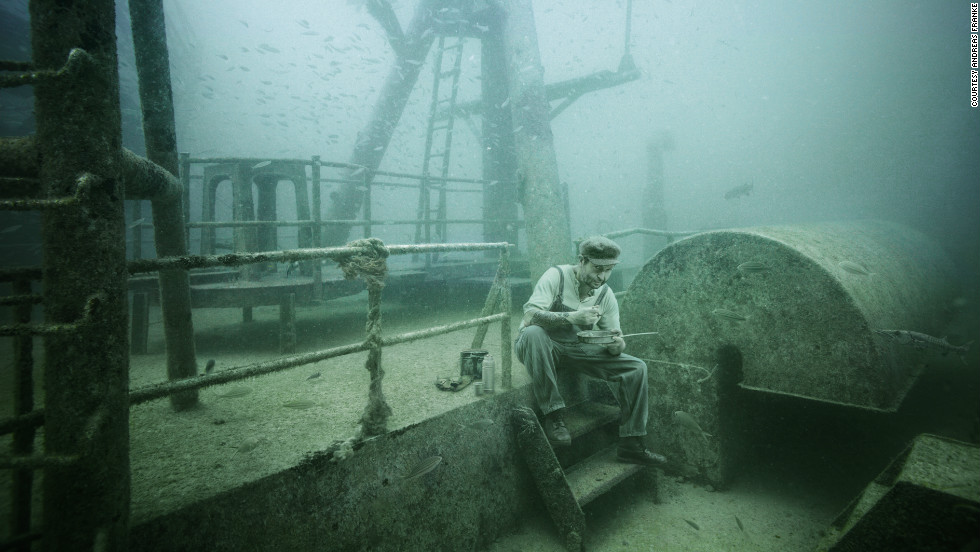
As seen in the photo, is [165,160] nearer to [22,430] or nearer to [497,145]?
[22,430]

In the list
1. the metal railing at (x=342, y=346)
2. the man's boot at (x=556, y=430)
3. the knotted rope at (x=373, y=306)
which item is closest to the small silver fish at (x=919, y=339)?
the man's boot at (x=556, y=430)

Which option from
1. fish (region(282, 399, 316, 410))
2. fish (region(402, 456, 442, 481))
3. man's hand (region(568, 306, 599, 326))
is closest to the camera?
fish (region(402, 456, 442, 481))

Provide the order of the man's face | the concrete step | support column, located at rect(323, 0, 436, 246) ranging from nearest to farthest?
the concrete step, the man's face, support column, located at rect(323, 0, 436, 246)

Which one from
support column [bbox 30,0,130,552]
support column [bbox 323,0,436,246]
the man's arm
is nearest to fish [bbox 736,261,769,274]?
the man's arm

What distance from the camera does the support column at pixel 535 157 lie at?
643 centimetres

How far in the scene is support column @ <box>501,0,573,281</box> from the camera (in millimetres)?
6434

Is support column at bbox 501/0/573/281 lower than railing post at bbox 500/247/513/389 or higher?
higher

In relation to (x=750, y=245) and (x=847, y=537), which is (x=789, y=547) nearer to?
(x=847, y=537)

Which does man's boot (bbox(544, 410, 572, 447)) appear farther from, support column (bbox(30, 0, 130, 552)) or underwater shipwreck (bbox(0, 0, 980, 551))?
support column (bbox(30, 0, 130, 552))

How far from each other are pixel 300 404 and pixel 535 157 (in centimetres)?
508

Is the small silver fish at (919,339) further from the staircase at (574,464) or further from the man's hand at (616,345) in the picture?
the staircase at (574,464)

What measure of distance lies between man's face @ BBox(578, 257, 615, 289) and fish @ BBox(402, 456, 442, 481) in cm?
175

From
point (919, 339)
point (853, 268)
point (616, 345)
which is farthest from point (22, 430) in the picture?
point (853, 268)

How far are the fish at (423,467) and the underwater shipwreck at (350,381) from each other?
0.07ft
